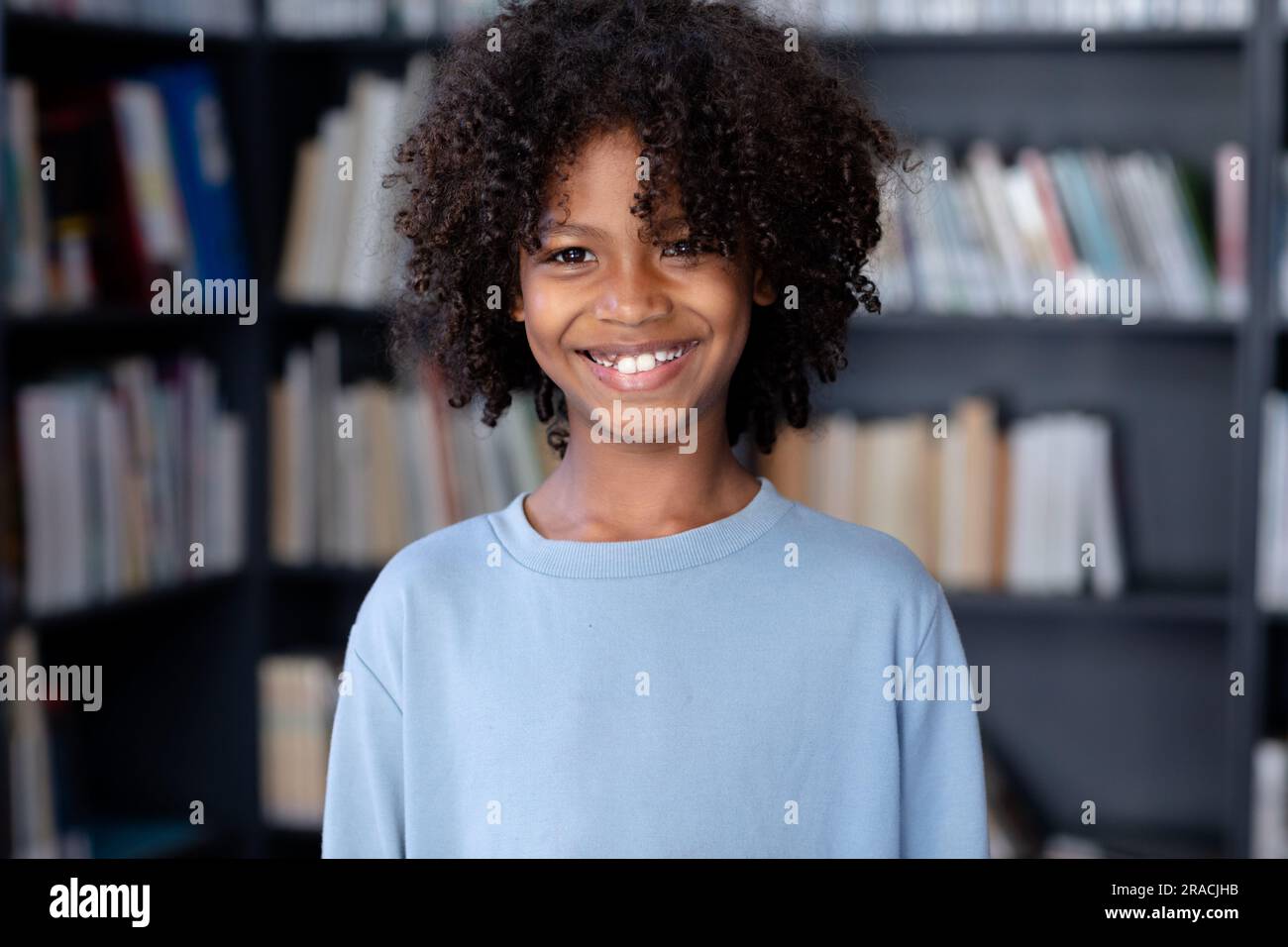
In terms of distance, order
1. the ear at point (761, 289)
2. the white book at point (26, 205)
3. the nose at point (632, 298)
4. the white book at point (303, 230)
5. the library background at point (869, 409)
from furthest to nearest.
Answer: the white book at point (303, 230) → the library background at point (869, 409) → the white book at point (26, 205) → the ear at point (761, 289) → the nose at point (632, 298)

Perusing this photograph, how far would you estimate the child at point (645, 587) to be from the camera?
1.00 metres

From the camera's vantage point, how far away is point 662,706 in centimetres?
100

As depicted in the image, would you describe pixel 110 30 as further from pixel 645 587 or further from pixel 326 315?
pixel 645 587

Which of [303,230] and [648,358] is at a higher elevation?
[303,230]

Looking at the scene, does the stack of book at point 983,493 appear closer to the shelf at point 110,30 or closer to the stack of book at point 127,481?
the stack of book at point 127,481

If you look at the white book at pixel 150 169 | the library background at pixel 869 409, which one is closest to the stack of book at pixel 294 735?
the library background at pixel 869 409

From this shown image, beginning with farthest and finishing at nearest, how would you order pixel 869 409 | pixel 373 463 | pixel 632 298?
pixel 869 409
pixel 373 463
pixel 632 298

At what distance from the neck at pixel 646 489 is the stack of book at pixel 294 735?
1403 mm

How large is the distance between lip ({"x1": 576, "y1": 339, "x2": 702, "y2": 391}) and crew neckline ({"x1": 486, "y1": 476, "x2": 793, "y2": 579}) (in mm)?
116

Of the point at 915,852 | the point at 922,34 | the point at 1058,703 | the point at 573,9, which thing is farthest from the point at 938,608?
the point at 1058,703

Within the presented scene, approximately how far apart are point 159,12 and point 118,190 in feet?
1.07

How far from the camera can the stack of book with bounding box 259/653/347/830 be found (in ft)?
7.79

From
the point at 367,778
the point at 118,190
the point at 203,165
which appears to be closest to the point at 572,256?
the point at 367,778

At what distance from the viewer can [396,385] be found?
232cm
